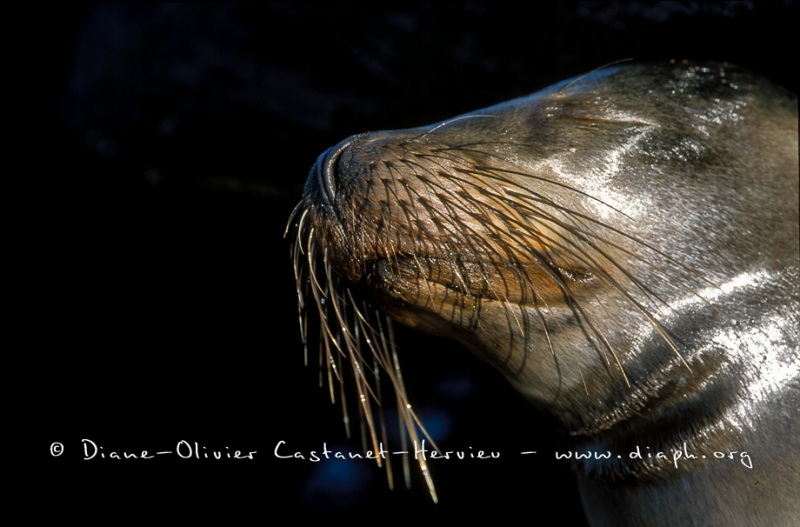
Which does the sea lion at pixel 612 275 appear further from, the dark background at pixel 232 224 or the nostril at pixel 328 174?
the dark background at pixel 232 224

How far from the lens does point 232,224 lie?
5.36m

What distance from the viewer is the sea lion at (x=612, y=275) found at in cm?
254

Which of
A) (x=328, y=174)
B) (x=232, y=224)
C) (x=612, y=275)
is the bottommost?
(x=612, y=275)

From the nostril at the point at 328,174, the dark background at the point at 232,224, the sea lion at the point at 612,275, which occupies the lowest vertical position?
the sea lion at the point at 612,275

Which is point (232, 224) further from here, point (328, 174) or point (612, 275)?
point (612, 275)

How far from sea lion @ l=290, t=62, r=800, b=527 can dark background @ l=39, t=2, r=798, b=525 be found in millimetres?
1012

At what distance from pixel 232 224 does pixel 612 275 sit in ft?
10.6

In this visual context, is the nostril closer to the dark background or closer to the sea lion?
the sea lion

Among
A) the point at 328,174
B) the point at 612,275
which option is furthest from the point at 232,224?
the point at 612,275

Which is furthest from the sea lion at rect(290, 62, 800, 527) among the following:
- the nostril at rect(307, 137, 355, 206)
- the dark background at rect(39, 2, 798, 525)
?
the dark background at rect(39, 2, 798, 525)

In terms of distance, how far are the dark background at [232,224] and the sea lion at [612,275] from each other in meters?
1.01

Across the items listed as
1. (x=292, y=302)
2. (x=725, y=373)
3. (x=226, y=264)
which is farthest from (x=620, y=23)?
(x=226, y=264)

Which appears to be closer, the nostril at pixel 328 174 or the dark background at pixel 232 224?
the nostril at pixel 328 174

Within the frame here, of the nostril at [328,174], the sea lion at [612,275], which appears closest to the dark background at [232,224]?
the sea lion at [612,275]
